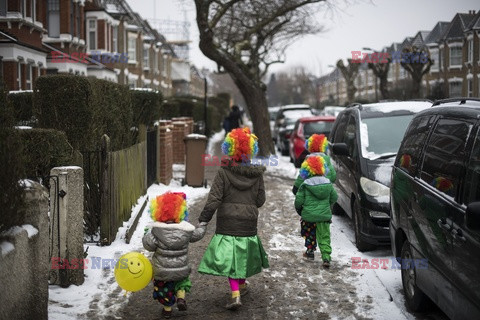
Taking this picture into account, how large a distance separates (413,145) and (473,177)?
184 cm

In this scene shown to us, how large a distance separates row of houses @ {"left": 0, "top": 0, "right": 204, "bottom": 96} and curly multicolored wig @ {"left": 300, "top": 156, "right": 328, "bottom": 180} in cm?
493

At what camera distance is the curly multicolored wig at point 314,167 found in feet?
25.1

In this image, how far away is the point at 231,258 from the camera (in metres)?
5.95

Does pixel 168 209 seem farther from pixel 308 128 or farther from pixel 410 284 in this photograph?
pixel 308 128

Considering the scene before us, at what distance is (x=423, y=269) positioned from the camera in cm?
538

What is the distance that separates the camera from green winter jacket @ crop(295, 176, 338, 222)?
7609mm

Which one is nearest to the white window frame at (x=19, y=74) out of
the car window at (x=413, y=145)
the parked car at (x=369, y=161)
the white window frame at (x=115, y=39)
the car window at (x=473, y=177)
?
the parked car at (x=369, y=161)

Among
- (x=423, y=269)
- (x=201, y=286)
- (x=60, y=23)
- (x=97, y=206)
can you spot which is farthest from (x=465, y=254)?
(x=60, y=23)

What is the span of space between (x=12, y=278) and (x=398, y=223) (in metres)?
3.63

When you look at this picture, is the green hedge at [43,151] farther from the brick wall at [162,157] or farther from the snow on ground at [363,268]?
the brick wall at [162,157]

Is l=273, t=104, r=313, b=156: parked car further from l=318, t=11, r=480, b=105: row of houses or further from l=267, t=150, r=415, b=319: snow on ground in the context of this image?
l=318, t=11, r=480, b=105: row of houses

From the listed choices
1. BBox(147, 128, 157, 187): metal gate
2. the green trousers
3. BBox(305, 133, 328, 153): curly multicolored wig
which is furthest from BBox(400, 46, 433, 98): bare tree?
the green trousers

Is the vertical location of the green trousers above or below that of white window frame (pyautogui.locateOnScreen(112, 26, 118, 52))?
below

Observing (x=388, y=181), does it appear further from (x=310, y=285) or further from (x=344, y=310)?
(x=344, y=310)
